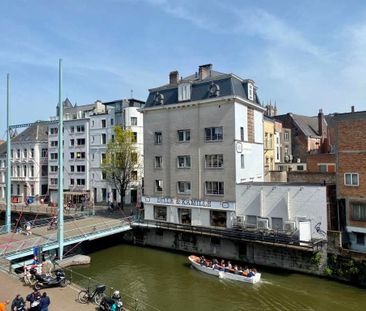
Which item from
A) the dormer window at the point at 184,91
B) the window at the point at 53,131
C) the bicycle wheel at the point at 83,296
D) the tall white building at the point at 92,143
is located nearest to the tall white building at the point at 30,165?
the tall white building at the point at 92,143

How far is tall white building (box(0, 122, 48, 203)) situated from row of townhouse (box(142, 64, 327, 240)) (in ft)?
110

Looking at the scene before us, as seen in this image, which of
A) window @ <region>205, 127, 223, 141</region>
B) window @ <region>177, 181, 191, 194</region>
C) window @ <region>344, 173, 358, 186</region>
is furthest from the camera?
window @ <region>177, 181, 191, 194</region>

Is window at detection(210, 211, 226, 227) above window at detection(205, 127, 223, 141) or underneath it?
underneath

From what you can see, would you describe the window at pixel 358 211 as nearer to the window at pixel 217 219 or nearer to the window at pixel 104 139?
the window at pixel 217 219

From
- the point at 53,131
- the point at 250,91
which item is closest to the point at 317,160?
the point at 250,91

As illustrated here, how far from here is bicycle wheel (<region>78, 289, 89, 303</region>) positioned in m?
18.6

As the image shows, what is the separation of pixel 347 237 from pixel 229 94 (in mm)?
17257

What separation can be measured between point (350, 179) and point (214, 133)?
13980 millimetres

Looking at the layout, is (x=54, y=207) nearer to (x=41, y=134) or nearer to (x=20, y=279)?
(x=41, y=134)

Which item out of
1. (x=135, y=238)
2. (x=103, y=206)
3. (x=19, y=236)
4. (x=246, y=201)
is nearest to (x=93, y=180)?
(x=103, y=206)

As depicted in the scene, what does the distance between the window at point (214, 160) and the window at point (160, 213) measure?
767cm

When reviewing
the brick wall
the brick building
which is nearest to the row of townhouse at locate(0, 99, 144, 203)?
the brick wall

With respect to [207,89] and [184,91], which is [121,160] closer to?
[184,91]

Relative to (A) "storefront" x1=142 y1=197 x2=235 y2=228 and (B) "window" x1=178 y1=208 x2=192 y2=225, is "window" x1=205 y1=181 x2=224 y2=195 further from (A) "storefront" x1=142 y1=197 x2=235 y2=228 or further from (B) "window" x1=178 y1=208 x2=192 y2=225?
(B) "window" x1=178 y1=208 x2=192 y2=225
